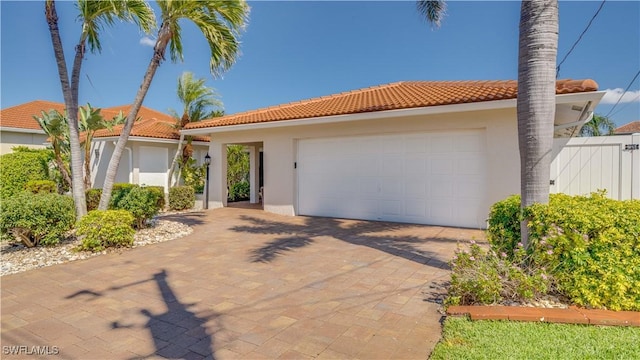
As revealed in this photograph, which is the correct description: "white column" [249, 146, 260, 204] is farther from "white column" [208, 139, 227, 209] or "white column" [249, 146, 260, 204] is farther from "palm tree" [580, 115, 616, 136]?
"palm tree" [580, 115, 616, 136]

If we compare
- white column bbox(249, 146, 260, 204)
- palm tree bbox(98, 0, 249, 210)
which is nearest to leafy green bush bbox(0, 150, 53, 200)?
white column bbox(249, 146, 260, 204)

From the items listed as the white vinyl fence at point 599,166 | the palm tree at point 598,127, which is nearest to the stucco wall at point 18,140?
the white vinyl fence at point 599,166

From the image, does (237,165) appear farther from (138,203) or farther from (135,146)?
(138,203)

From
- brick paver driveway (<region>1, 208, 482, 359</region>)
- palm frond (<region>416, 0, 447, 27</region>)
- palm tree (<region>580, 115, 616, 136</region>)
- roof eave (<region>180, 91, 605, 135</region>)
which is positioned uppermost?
Result: palm frond (<region>416, 0, 447, 27</region>)

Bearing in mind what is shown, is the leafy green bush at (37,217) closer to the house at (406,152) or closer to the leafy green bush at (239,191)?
the house at (406,152)

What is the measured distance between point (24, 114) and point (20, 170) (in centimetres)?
1003

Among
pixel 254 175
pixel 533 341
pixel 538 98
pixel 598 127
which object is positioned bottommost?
pixel 533 341

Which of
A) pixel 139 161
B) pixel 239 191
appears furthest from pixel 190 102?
pixel 239 191

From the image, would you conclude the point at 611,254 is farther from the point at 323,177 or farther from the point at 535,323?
the point at 323,177

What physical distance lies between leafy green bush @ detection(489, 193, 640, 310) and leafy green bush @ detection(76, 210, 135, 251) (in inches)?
296

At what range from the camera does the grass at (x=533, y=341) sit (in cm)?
284

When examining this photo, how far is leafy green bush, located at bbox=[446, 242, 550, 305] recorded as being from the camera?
3844 mm

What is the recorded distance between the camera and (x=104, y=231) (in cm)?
698

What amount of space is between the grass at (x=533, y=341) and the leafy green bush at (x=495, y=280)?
44 cm
